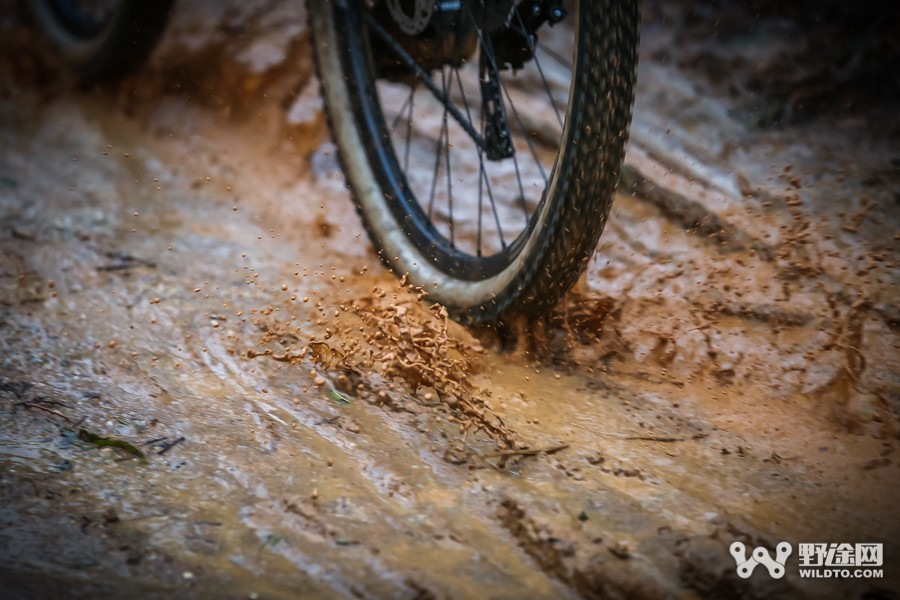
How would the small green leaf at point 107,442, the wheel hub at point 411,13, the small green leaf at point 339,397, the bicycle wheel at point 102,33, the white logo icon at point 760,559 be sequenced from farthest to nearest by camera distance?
the bicycle wheel at point 102,33 → the wheel hub at point 411,13 → the small green leaf at point 339,397 → the small green leaf at point 107,442 → the white logo icon at point 760,559

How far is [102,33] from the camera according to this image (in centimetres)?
324

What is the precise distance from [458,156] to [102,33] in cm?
155

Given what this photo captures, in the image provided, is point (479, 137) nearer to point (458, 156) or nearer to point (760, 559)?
point (458, 156)

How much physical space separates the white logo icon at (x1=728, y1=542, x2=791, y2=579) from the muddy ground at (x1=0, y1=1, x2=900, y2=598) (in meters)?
0.02

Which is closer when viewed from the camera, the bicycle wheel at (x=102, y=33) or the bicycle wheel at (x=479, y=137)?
the bicycle wheel at (x=479, y=137)

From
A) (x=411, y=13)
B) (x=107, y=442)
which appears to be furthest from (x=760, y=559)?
(x=411, y=13)

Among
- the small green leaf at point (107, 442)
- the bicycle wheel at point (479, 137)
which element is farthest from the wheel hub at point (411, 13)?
the small green leaf at point (107, 442)

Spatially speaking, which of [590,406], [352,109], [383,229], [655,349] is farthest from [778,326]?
[352,109]

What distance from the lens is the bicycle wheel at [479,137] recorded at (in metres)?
1.61

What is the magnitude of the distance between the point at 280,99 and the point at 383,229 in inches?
52.2

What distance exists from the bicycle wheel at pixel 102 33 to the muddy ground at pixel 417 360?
13cm

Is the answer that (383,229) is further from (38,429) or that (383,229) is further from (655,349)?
(38,429)

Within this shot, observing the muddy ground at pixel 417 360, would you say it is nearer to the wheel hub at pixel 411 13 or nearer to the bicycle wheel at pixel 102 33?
the bicycle wheel at pixel 102 33

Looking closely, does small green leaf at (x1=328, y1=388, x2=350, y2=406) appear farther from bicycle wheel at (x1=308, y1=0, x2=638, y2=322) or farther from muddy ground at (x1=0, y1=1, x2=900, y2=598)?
bicycle wheel at (x1=308, y1=0, x2=638, y2=322)
